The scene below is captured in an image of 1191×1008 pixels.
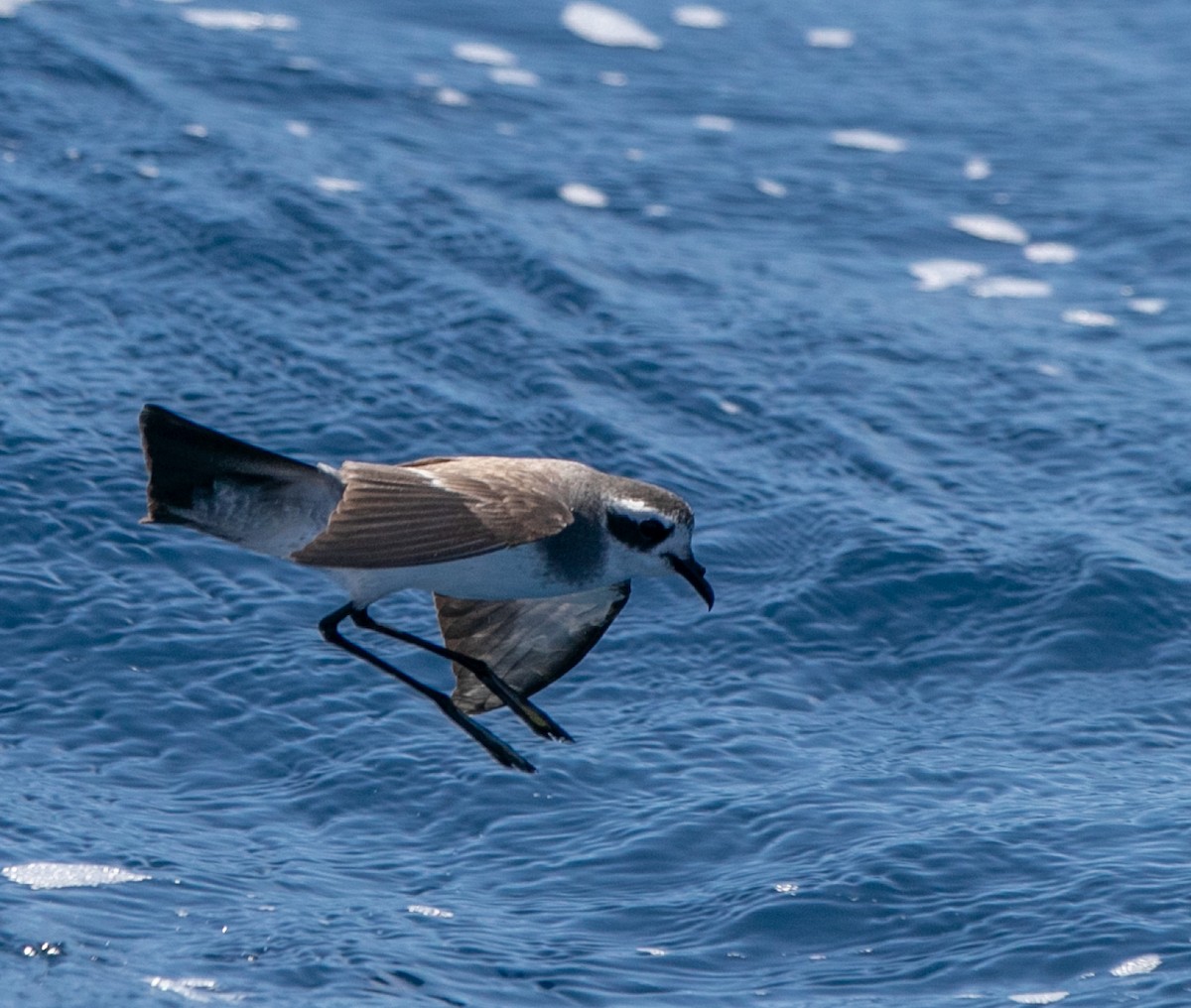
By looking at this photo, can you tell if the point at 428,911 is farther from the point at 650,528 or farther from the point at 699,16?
the point at 699,16

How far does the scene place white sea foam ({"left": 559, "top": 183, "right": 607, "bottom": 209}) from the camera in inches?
637

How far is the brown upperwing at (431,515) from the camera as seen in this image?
7.17 metres

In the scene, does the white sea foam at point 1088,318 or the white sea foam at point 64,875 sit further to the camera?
the white sea foam at point 1088,318

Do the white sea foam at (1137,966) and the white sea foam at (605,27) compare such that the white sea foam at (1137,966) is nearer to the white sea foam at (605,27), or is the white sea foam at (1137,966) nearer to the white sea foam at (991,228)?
the white sea foam at (991,228)

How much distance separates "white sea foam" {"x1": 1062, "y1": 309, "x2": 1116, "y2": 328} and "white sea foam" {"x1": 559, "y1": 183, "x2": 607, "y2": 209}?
397 centimetres

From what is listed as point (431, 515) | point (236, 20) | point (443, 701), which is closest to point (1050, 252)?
point (236, 20)

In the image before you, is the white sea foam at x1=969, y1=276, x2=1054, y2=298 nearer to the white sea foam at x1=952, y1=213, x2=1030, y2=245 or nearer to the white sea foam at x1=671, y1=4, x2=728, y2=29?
the white sea foam at x1=952, y1=213, x2=1030, y2=245

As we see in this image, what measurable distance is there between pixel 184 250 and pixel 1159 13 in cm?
1259

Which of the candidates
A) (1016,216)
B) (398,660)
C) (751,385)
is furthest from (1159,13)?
(398,660)

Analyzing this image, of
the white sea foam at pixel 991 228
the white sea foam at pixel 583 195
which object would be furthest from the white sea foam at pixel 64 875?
the white sea foam at pixel 991 228

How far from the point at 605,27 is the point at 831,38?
7.92 feet

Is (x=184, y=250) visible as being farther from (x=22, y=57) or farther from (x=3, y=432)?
(x=22, y=57)

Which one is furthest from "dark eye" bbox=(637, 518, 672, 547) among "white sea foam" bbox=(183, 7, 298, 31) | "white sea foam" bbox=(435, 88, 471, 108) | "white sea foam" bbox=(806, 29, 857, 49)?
"white sea foam" bbox=(806, 29, 857, 49)

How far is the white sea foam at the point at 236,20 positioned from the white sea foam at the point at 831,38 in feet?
17.9
